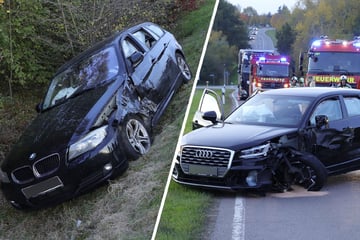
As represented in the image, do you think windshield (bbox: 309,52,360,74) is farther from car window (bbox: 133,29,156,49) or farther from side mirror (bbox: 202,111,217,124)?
side mirror (bbox: 202,111,217,124)

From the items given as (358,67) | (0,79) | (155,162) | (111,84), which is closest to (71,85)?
(111,84)

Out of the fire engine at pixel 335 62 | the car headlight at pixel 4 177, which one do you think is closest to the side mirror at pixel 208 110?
the car headlight at pixel 4 177

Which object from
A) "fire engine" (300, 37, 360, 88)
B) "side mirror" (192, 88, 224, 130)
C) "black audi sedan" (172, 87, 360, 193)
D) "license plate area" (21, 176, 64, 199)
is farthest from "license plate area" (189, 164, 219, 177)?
"fire engine" (300, 37, 360, 88)

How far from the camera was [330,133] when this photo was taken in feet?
10.2

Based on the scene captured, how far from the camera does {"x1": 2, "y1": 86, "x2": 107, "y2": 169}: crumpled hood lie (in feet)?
12.1

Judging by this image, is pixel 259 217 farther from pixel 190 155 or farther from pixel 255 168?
pixel 190 155

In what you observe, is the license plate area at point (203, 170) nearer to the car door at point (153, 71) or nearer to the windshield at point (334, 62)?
the car door at point (153, 71)

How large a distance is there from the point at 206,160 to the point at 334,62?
31.9 ft

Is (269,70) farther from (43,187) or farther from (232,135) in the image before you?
(232,135)

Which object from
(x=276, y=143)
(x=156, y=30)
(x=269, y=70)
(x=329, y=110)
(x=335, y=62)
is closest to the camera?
(x=276, y=143)

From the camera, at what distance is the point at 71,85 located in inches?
182

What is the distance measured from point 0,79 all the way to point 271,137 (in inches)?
267

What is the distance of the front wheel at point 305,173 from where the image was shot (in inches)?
109

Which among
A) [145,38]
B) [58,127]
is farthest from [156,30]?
[58,127]
